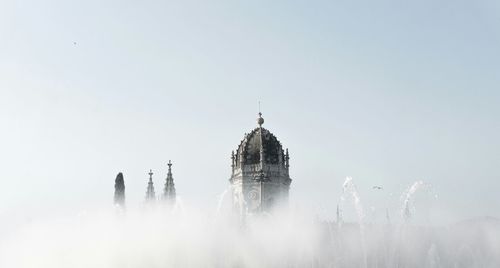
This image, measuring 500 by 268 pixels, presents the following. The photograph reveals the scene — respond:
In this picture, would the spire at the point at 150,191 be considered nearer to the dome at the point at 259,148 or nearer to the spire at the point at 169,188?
the spire at the point at 169,188

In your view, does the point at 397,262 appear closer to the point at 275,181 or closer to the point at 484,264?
the point at 484,264

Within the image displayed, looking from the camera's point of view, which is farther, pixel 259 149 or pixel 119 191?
pixel 119 191

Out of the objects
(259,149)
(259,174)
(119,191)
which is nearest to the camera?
(259,174)

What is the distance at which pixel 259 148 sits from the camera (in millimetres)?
99500

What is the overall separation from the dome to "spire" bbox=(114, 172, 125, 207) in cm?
2068

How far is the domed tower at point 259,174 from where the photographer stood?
97500mm

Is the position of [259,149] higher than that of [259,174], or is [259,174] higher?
[259,149]

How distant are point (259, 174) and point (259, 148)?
3999 millimetres

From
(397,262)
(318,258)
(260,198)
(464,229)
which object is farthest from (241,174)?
(464,229)

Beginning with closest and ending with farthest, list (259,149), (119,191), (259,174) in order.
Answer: (259,174), (259,149), (119,191)

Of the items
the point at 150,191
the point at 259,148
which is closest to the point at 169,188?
the point at 150,191

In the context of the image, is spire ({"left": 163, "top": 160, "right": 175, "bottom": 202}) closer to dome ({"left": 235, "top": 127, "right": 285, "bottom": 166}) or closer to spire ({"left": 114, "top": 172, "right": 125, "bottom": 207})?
spire ({"left": 114, "top": 172, "right": 125, "bottom": 207})

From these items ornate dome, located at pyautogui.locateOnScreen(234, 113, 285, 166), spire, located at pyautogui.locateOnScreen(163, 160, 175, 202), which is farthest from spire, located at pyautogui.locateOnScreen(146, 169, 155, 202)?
ornate dome, located at pyautogui.locateOnScreen(234, 113, 285, 166)

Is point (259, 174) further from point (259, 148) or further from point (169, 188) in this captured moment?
point (169, 188)
